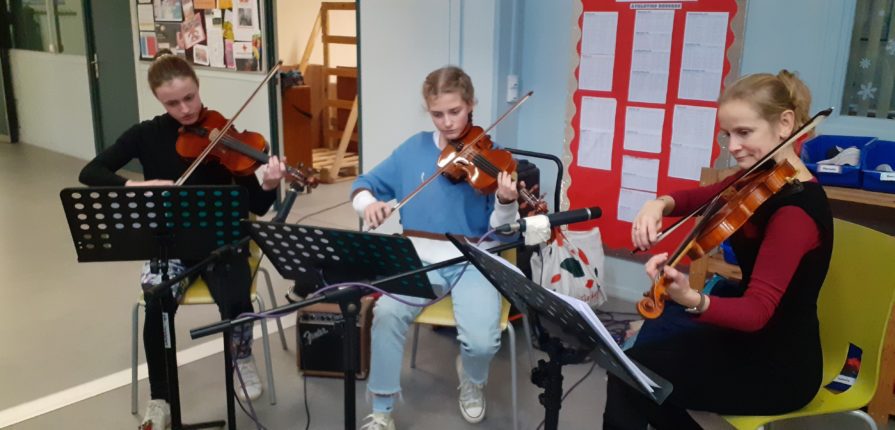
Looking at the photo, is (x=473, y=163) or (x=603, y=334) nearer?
(x=603, y=334)

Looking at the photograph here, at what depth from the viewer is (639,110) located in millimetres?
2695

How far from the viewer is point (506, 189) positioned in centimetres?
181

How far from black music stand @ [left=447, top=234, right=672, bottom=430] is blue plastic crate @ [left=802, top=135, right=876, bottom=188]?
1184 mm

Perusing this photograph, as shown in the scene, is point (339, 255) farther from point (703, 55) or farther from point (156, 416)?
point (703, 55)

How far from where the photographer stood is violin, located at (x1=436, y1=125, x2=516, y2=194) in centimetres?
190

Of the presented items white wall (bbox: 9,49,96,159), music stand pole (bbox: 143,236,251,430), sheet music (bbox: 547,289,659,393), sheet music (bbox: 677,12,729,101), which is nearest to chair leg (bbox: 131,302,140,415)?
music stand pole (bbox: 143,236,251,430)

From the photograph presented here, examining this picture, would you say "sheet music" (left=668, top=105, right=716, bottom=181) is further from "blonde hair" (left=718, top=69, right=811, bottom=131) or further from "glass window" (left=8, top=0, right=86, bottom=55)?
"glass window" (left=8, top=0, right=86, bottom=55)

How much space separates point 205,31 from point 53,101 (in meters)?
2.35

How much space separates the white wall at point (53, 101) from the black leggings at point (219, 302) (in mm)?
4304

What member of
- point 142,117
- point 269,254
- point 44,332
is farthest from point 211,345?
point 142,117

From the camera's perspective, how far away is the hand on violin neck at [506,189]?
180 cm

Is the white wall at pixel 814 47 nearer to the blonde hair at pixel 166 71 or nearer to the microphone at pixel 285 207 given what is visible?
the microphone at pixel 285 207

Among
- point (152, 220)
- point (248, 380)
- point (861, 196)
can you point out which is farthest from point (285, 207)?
point (861, 196)

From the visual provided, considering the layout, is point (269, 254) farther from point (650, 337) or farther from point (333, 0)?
point (333, 0)
